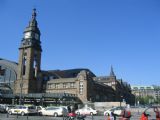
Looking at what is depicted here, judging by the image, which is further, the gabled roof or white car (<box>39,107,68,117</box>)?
the gabled roof

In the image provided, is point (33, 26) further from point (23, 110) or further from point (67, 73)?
point (23, 110)

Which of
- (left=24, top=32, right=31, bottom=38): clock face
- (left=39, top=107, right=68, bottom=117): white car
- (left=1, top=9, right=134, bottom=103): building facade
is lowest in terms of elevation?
(left=39, top=107, right=68, bottom=117): white car

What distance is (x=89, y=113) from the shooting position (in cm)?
5128

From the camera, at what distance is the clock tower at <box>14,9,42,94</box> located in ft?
280

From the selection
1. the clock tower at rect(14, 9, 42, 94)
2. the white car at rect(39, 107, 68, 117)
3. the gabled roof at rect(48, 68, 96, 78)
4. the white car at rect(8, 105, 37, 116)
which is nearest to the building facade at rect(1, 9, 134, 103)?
the clock tower at rect(14, 9, 42, 94)

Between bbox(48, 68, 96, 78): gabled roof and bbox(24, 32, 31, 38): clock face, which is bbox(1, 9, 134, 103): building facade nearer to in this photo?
bbox(24, 32, 31, 38): clock face

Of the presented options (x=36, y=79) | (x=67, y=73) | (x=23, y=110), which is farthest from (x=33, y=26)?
(x=23, y=110)

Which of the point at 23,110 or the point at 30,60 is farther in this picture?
the point at 30,60

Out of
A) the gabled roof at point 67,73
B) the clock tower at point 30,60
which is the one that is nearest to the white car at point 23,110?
the clock tower at point 30,60

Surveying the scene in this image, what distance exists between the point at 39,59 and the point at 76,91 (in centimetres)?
1758

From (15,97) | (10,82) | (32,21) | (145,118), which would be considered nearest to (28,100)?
(15,97)

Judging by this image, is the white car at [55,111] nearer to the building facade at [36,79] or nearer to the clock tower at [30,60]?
the building facade at [36,79]

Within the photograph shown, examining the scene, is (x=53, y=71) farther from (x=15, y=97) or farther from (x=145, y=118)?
(x=145, y=118)

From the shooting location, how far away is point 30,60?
8669cm
